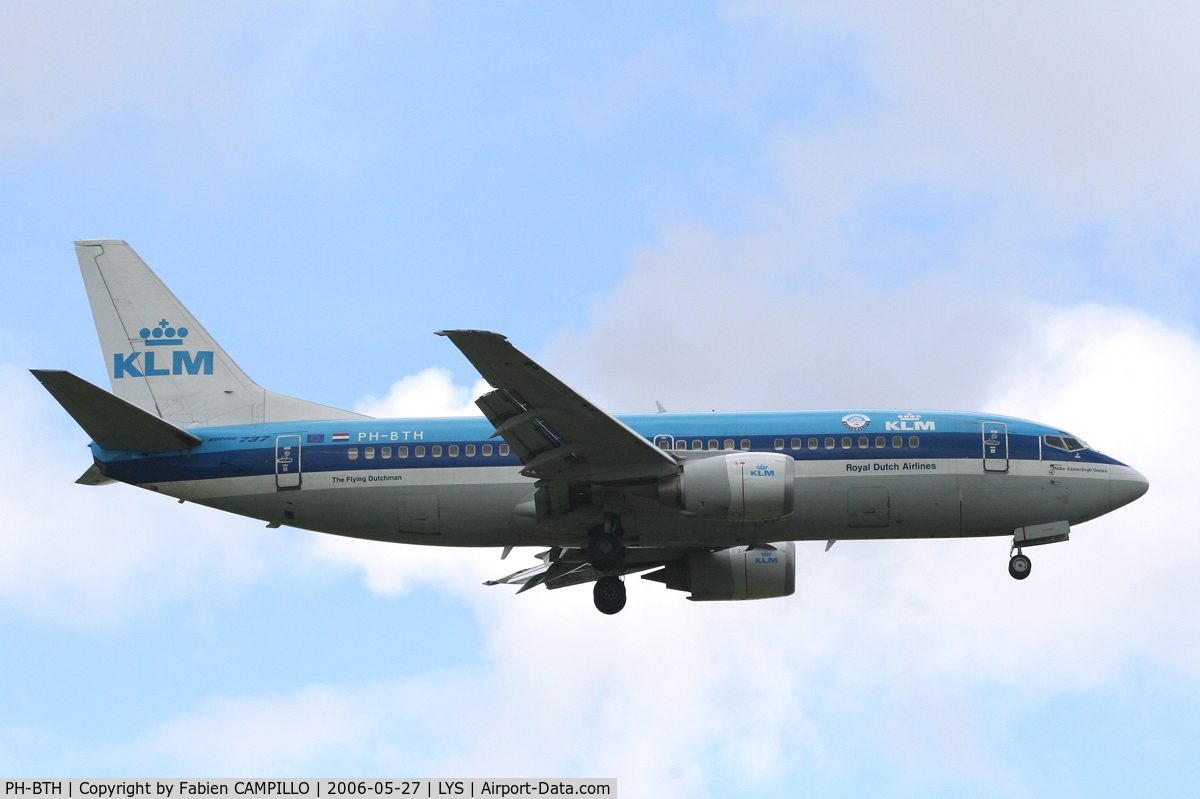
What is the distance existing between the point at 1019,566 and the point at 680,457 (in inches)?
371

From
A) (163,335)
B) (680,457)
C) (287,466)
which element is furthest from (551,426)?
(163,335)

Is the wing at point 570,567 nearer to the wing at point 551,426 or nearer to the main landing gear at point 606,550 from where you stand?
the main landing gear at point 606,550

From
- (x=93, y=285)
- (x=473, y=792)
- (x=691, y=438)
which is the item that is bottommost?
(x=473, y=792)

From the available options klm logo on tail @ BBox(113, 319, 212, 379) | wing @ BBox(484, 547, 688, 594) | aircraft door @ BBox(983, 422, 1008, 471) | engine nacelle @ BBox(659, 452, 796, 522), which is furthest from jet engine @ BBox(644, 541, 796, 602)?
klm logo on tail @ BBox(113, 319, 212, 379)


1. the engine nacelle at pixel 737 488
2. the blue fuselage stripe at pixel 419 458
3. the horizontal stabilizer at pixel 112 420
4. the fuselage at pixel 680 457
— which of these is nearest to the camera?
the engine nacelle at pixel 737 488

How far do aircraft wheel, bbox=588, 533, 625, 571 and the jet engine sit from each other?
4235mm

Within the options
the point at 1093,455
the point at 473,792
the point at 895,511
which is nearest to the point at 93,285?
the point at 473,792

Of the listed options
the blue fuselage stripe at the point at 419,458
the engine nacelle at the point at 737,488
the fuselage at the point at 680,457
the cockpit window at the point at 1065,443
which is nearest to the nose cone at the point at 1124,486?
the fuselage at the point at 680,457

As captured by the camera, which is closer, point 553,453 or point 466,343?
point 466,343

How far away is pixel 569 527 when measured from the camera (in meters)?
34.7

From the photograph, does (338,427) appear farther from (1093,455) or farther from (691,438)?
(1093,455)

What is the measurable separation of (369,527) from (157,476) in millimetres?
5638

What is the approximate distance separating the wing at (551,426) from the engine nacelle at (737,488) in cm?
68

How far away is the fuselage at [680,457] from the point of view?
34344mm
